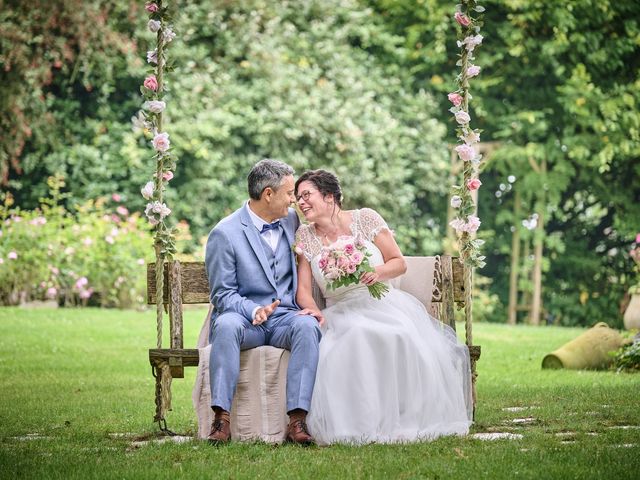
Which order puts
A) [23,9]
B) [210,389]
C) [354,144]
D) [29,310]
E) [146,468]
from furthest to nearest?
[354,144]
[23,9]
[29,310]
[210,389]
[146,468]

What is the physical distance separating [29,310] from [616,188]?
8.63m

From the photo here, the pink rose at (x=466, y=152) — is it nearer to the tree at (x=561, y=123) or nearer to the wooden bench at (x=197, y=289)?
the wooden bench at (x=197, y=289)

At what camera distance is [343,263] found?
218 inches

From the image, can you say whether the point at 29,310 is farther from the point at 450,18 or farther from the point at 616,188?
the point at 616,188

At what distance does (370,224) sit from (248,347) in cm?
109

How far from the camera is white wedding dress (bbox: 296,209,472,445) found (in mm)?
5227

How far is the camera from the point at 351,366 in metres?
5.34

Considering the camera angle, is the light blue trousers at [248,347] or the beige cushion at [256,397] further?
the beige cushion at [256,397]

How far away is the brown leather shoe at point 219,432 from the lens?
516 centimetres

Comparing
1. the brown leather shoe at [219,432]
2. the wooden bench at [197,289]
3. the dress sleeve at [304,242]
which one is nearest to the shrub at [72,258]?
the wooden bench at [197,289]

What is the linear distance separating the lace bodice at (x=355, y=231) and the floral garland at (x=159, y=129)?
754mm

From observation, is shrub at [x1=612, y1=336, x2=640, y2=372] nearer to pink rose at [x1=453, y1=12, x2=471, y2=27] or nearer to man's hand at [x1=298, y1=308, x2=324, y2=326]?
pink rose at [x1=453, y1=12, x2=471, y2=27]

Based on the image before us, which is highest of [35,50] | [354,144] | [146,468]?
[35,50]

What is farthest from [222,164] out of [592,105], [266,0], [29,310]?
[592,105]
